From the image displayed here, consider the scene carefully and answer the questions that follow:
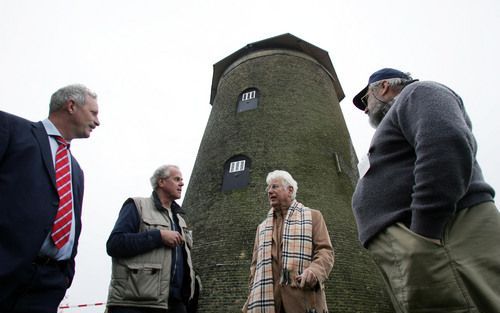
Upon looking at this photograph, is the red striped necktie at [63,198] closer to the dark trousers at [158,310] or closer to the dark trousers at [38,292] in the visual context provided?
the dark trousers at [38,292]

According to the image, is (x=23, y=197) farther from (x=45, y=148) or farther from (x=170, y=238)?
(x=170, y=238)

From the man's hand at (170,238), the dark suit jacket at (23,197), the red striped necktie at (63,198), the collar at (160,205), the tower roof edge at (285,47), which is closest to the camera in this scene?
the dark suit jacket at (23,197)

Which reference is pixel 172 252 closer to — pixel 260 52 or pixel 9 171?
pixel 9 171

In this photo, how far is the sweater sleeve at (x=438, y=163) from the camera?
1.69 m

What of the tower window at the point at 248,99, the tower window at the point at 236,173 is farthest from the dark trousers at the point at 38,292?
the tower window at the point at 248,99

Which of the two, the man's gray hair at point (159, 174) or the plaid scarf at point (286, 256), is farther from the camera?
the man's gray hair at point (159, 174)

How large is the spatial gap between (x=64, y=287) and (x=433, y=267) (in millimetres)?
2247

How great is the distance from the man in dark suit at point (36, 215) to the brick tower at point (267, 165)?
5.83 meters

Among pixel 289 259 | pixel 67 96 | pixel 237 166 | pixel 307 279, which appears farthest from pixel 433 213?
pixel 237 166

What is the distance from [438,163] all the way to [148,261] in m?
2.51

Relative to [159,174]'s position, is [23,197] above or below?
below

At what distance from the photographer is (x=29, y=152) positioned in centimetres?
214

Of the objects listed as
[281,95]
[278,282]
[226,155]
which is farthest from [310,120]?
[278,282]

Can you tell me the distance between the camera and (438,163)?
1740mm
